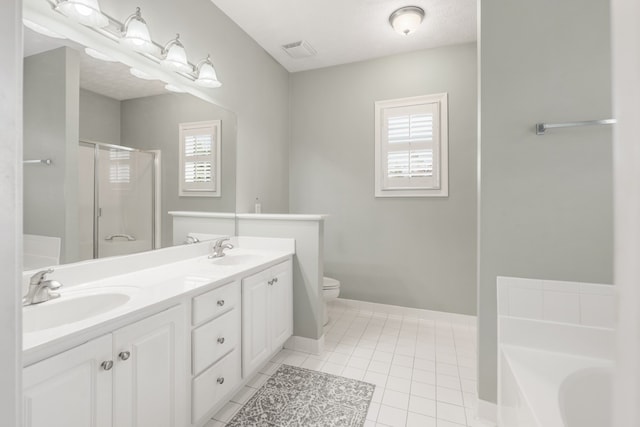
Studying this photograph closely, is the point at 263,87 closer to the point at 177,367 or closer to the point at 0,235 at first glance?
the point at 177,367

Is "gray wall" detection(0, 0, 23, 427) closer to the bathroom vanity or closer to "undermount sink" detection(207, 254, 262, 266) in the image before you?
the bathroom vanity

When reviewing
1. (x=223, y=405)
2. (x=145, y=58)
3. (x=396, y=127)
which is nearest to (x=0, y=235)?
(x=223, y=405)

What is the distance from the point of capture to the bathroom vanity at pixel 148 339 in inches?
37.2

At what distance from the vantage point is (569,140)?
59.0 inches

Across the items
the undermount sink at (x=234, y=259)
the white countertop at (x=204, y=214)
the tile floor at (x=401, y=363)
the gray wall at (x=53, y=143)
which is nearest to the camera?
the gray wall at (x=53, y=143)

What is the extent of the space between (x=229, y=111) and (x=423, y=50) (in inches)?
81.0

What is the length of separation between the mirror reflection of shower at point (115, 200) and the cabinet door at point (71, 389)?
684mm

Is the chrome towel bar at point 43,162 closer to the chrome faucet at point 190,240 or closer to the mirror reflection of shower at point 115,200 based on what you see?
the mirror reflection of shower at point 115,200

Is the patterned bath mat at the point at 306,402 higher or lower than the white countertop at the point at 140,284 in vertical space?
lower

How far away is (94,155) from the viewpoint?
154cm

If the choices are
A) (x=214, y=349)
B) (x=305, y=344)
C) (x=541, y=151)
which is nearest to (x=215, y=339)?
(x=214, y=349)

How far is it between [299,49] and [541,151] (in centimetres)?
243

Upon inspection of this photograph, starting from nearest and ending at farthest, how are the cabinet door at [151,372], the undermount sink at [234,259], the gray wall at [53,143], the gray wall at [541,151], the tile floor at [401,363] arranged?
the cabinet door at [151,372] → the gray wall at [53,143] → the gray wall at [541,151] → the tile floor at [401,363] → the undermount sink at [234,259]

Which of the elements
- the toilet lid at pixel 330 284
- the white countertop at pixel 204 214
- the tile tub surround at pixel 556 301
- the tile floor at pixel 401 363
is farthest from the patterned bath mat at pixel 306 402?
the white countertop at pixel 204 214
